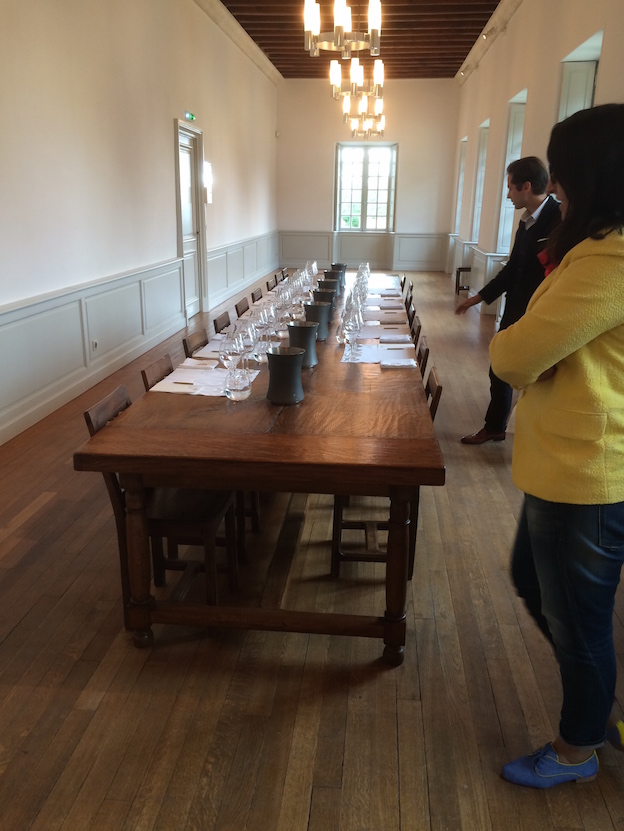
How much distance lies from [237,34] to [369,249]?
6058 millimetres

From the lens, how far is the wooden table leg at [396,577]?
2.13m

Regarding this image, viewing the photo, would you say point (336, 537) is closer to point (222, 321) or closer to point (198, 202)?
point (222, 321)

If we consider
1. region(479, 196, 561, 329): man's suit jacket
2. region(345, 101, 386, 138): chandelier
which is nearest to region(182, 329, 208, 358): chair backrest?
region(479, 196, 561, 329): man's suit jacket

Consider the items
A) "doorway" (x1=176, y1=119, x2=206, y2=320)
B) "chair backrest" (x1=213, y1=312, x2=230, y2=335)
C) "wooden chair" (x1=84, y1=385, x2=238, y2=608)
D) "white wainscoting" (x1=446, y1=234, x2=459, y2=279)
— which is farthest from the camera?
"white wainscoting" (x1=446, y1=234, x2=459, y2=279)

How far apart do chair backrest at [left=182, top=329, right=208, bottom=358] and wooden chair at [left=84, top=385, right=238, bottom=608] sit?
0.83m

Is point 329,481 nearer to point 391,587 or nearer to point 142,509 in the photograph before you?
point 391,587

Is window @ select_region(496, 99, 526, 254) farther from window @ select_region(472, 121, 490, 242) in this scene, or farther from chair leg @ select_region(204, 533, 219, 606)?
chair leg @ select_region(204, 533, 219, 606)

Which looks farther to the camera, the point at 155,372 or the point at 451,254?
the point at 451,254

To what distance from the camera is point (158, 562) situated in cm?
272

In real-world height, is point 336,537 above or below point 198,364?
below

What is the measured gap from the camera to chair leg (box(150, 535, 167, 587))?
264 centimetres

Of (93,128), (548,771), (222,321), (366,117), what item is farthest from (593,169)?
(366,117)

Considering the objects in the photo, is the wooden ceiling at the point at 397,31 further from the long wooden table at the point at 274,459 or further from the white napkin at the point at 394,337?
the long wooden table at the point at 274,459

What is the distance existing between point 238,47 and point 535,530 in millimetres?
10899
